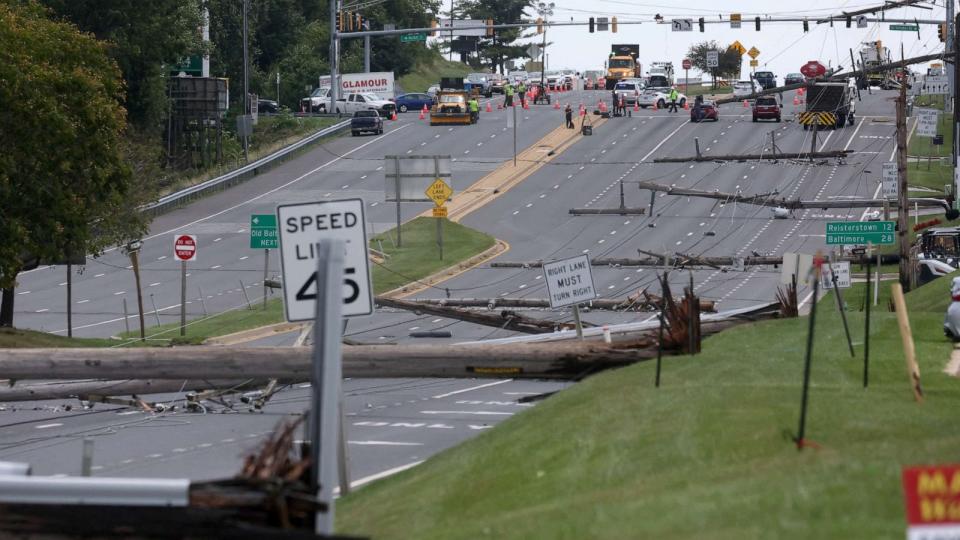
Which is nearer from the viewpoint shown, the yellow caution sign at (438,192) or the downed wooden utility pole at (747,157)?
the yellow caution sign at (438,192)

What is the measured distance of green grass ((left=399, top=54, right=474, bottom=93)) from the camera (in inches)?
5625

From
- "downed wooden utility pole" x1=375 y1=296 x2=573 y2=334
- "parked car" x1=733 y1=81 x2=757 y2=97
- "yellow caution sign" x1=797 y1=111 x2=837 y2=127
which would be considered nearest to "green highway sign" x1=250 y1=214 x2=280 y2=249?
"downed wooden utility pole" x1=375 y1=296 x2=573 y2=334

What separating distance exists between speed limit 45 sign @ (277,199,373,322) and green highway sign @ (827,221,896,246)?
72.8 ft

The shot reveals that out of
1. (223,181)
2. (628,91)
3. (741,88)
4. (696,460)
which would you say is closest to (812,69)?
(741,88)

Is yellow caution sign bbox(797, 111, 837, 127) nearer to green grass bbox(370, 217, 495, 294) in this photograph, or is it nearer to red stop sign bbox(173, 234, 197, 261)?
green grass bbox(370, 217, 495, 294)

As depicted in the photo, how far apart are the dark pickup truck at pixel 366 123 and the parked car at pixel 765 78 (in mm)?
35310

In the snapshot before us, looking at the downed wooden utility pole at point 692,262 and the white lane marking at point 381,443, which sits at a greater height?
the downed wooden utility pole at point 692,262

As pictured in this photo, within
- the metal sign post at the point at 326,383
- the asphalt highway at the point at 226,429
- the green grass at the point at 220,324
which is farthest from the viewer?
the green grass at the point at 220,324

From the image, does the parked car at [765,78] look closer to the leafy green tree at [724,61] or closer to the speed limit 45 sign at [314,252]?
the leafy green tree at [724,61]

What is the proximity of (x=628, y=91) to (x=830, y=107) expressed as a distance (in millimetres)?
19769

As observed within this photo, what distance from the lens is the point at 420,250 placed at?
58906 millimetres

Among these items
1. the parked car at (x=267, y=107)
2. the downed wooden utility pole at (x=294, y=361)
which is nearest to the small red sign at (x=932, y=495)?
the downed wooden utility pole at (x=294, y=361)

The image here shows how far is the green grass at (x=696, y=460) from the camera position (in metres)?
8.76

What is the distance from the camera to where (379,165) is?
266 feet
